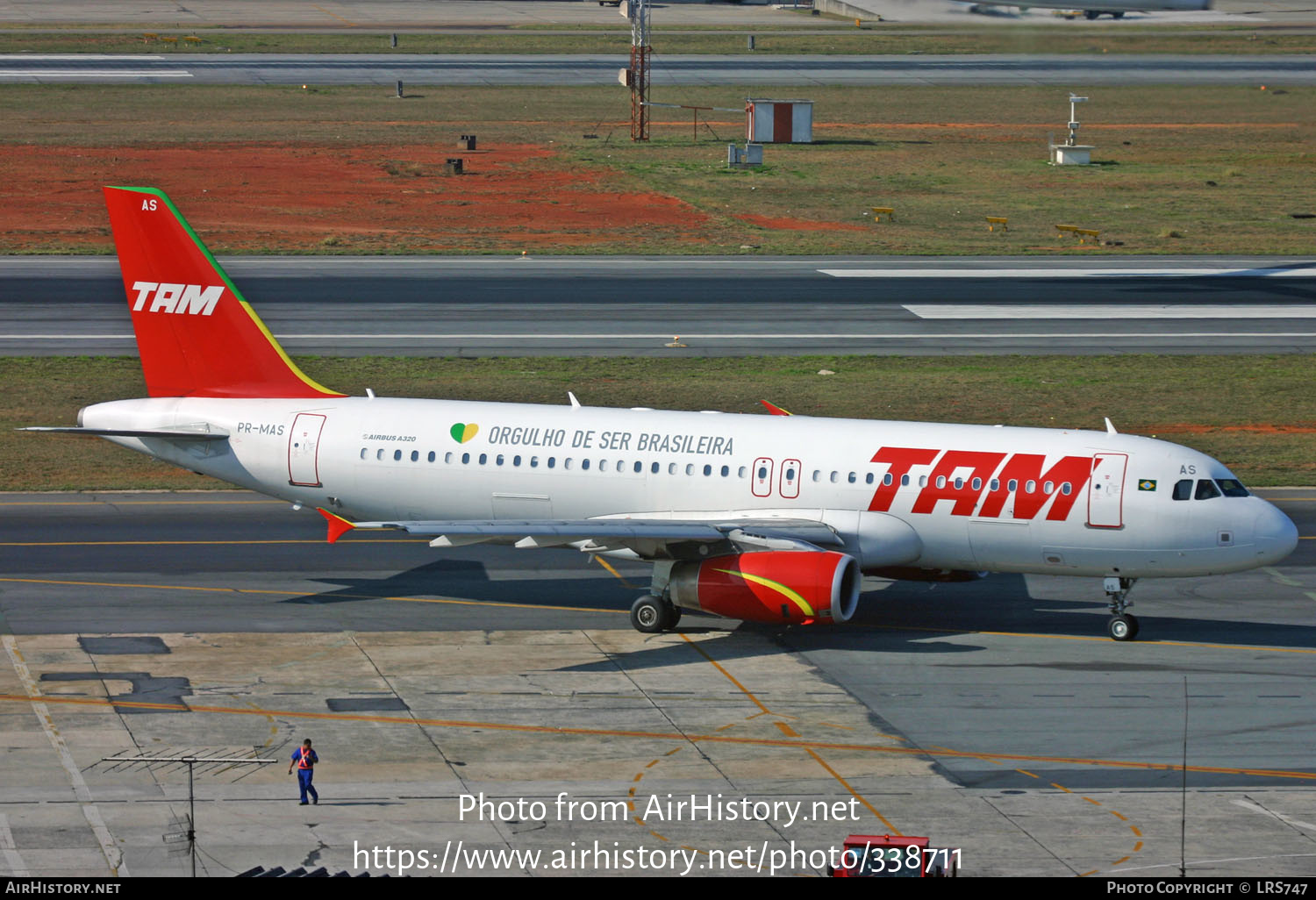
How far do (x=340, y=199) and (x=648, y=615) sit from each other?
73582mm

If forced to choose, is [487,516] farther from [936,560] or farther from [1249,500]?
[1249,500]

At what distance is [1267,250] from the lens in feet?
303

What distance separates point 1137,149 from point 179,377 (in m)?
99.6

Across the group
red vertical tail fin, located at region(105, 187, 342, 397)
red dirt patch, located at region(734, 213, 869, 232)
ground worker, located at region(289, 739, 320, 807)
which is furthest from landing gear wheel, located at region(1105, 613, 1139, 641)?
red dirt patch, located at region(734, 213, 869, 232)

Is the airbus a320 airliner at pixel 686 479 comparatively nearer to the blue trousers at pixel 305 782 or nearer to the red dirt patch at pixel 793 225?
the blue trousers at pixel 305 782

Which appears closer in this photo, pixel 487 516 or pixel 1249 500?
pixel 1249 500

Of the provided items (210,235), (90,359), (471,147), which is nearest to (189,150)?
(471,147)

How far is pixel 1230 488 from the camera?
117ft

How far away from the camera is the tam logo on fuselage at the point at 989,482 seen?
36031 mm

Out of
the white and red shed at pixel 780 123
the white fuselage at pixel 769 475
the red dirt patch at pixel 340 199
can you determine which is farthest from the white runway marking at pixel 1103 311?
the white and red shed at pixel 780 123

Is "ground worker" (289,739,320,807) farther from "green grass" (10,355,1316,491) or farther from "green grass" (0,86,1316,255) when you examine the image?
"green grass" (0,86,1316,255)

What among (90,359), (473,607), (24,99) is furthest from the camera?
(24,99)

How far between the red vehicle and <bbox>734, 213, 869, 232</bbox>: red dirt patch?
258ft

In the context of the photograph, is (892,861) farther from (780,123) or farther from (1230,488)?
(780,123)
